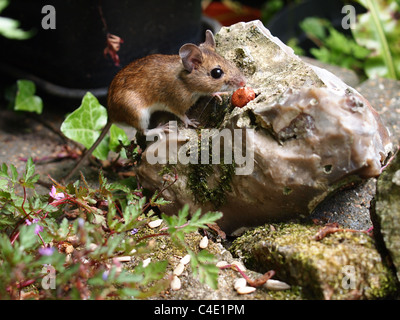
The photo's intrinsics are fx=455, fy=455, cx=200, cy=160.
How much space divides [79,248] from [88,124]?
3.83 feet

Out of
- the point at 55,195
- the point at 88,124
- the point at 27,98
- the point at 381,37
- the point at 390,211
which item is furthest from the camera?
the point at 381,37

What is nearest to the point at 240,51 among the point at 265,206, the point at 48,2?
the point at 265,206

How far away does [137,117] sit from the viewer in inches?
113

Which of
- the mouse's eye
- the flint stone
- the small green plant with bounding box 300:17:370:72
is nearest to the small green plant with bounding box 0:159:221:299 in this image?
the flint stone

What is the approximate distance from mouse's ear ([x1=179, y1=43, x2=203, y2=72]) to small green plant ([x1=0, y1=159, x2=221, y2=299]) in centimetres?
85

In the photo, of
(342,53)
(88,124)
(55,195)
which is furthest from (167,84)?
(342,53)

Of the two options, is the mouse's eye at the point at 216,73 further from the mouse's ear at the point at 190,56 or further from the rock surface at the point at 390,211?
the rock surface at the point at 390,211

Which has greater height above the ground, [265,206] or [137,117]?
[137,117]

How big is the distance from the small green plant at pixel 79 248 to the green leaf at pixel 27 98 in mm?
1528

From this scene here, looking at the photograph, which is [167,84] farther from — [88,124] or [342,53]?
[342,53]

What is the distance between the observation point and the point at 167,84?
116 inches

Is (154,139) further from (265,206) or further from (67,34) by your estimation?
(67,34)

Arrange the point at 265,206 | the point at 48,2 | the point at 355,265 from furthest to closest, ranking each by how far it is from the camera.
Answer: the point at 48,2 → the point at 265,206 → the point at 355,265

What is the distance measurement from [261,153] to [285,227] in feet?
1.42
